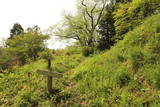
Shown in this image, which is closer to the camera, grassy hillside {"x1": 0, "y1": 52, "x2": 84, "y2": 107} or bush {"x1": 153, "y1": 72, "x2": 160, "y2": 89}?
bush {"x1": 153, "y1": 72, "x2": 160, "y2": 89}

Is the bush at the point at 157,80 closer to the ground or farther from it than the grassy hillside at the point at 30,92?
farther from it

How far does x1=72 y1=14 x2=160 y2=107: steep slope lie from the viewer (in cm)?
452

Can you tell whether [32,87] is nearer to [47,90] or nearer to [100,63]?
[47,90]

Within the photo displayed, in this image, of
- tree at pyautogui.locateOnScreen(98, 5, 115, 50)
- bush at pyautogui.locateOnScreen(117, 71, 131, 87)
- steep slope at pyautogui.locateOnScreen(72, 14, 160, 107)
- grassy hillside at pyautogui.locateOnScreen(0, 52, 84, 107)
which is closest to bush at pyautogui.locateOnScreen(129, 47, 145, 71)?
steep slope at pyautogui.locateOnScreen(72, 14, 160, 107)

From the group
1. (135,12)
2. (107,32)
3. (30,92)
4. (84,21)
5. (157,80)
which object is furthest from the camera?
(84,21)

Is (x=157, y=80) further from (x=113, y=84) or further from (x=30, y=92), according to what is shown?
(x=30, y=92)

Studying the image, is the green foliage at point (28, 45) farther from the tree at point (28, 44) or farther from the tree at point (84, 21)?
the tree at point (84, 21)

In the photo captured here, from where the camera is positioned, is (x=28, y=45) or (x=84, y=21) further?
(x=84, y=21)

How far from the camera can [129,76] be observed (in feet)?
17.7

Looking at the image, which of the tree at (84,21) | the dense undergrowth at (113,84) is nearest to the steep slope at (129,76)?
the dense undergrowth at (113,84)

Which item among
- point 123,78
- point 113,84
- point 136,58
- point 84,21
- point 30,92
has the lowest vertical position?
point 30,92

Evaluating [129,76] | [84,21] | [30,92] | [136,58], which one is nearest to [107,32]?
[84,21]

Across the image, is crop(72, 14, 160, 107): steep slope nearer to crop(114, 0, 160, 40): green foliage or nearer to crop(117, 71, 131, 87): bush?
crop(117, 71, 131, 87): bush

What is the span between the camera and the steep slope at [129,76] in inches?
178
